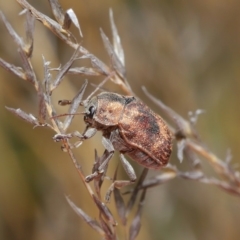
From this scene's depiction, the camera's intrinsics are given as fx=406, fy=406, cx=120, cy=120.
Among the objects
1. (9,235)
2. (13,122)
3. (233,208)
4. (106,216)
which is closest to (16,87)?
(13,122)

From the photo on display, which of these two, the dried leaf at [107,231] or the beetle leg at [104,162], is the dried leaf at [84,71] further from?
→ the dried leaf at [107,231]

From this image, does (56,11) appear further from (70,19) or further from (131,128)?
(131,128)

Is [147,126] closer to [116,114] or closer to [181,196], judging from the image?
[116,114]

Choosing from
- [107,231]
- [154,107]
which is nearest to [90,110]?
[107,231]

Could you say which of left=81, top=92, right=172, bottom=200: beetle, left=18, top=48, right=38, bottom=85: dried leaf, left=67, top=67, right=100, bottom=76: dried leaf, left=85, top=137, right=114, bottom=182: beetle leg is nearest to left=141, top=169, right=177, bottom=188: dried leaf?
left=81, top=92, right=172, bottom=200: beetle

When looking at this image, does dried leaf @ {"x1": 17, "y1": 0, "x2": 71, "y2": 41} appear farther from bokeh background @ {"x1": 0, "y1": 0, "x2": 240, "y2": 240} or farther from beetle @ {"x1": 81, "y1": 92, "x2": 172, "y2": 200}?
bokeh background @ {"x1": 0, "y1": 0, "x2": 240, "y2": 240}

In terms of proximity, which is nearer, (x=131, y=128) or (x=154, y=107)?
(x=131, y=128)
